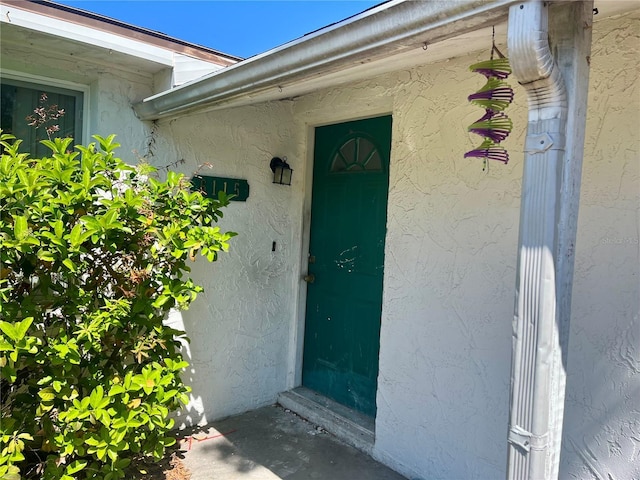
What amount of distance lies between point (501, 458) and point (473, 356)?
699 millimetres

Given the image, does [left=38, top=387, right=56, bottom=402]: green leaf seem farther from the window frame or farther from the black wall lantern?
the black wall lantern

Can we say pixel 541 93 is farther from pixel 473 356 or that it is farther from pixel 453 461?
pixel 453 461

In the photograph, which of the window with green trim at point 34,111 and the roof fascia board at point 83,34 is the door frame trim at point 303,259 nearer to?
the roof fascia board at point 83,34

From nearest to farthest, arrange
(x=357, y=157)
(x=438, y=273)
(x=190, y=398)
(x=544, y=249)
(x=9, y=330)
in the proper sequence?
(x=544, y=249), (x=9, y=330), (x=438, y=273), (x=190, y=398), (x=357, y=157)

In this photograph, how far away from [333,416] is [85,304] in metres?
2.65

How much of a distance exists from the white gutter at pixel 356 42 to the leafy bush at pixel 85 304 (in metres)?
0.87

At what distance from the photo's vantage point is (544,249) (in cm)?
153

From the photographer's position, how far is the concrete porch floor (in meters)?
3.54

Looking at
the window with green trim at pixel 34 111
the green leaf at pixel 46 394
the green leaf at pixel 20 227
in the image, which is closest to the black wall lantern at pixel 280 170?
the window with green trim at pixel 34 111

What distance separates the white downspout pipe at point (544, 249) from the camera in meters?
1.51

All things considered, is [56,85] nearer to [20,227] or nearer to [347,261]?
[20,227]

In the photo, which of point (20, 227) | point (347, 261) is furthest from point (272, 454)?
point (20, 227)

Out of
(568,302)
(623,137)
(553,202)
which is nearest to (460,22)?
(553,202)

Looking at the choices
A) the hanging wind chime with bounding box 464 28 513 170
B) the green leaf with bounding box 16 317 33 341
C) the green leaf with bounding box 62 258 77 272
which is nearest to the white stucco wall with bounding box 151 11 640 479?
the hanging wind chime with bounding box 464 28 513 170
